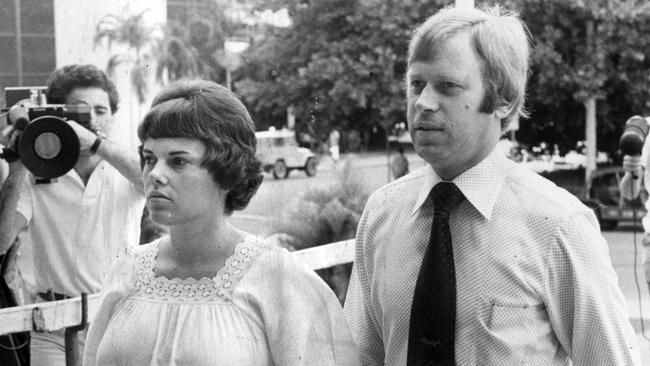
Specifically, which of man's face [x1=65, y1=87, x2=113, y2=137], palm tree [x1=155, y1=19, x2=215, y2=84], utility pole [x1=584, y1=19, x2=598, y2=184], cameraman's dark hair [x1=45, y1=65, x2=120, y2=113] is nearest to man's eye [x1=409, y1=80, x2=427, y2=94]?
man's face [x1=65, y1=87, x2=113, y2=137]

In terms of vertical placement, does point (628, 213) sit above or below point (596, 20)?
below

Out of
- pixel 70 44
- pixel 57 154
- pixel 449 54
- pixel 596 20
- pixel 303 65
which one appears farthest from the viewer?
pixel 596 20

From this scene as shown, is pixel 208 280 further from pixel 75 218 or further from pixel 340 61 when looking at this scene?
pixel 340 61

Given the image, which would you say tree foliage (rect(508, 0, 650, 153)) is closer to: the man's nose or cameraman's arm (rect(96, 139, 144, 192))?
cameraman's arm (rect(96, 139, 144, 192))

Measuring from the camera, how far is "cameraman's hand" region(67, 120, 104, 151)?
12.0 feet

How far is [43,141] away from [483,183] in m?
1.60

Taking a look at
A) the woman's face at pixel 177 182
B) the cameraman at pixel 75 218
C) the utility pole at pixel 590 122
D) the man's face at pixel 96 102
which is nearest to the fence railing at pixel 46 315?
the cameraman at pixel 75 218

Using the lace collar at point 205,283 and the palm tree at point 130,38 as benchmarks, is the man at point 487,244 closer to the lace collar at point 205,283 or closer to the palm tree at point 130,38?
the lace collar at point 205,283

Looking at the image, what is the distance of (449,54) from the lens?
250 centimetres

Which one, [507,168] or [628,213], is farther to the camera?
[628,213]

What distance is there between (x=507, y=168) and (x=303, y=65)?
5.66 m

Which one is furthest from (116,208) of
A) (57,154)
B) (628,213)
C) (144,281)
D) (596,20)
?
(628,213)

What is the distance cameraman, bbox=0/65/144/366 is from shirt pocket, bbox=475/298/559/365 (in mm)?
1728

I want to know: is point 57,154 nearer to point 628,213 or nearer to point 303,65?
point 303,65
